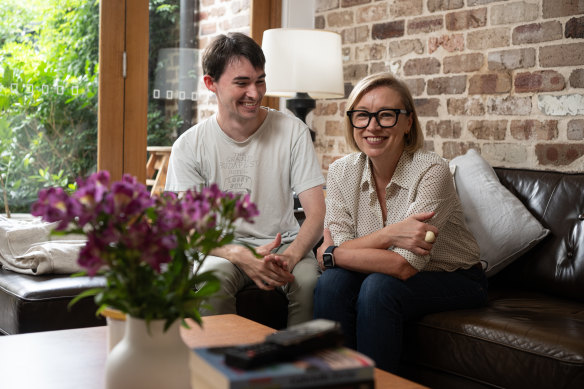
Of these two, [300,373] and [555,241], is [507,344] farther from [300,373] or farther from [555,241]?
[300,373]

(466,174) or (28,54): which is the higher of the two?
(28,54)

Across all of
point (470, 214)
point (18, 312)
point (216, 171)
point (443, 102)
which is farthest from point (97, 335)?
point (443, 102)


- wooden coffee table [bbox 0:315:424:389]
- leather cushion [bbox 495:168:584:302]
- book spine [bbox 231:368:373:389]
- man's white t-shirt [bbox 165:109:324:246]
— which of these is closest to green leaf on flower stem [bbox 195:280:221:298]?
book spine [bbox 231:368:373:389]

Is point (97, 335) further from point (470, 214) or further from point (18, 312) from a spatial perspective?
point (470, 214)

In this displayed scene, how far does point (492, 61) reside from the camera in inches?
131

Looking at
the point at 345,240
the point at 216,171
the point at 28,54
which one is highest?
the point at 28,54

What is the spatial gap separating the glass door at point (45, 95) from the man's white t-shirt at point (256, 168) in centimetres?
125

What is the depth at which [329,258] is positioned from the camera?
2.37m

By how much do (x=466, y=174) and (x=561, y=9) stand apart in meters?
0.91

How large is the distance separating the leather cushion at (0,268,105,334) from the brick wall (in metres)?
2.01

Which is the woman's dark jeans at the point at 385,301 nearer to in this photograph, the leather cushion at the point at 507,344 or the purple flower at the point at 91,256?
the leather cushion at the point at 507,344

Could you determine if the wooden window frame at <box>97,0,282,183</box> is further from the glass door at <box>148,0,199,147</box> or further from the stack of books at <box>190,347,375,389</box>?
the stack of books at <box>190,347,375,389</box>

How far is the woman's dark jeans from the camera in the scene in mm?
2115

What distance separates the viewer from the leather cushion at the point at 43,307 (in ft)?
7.53
